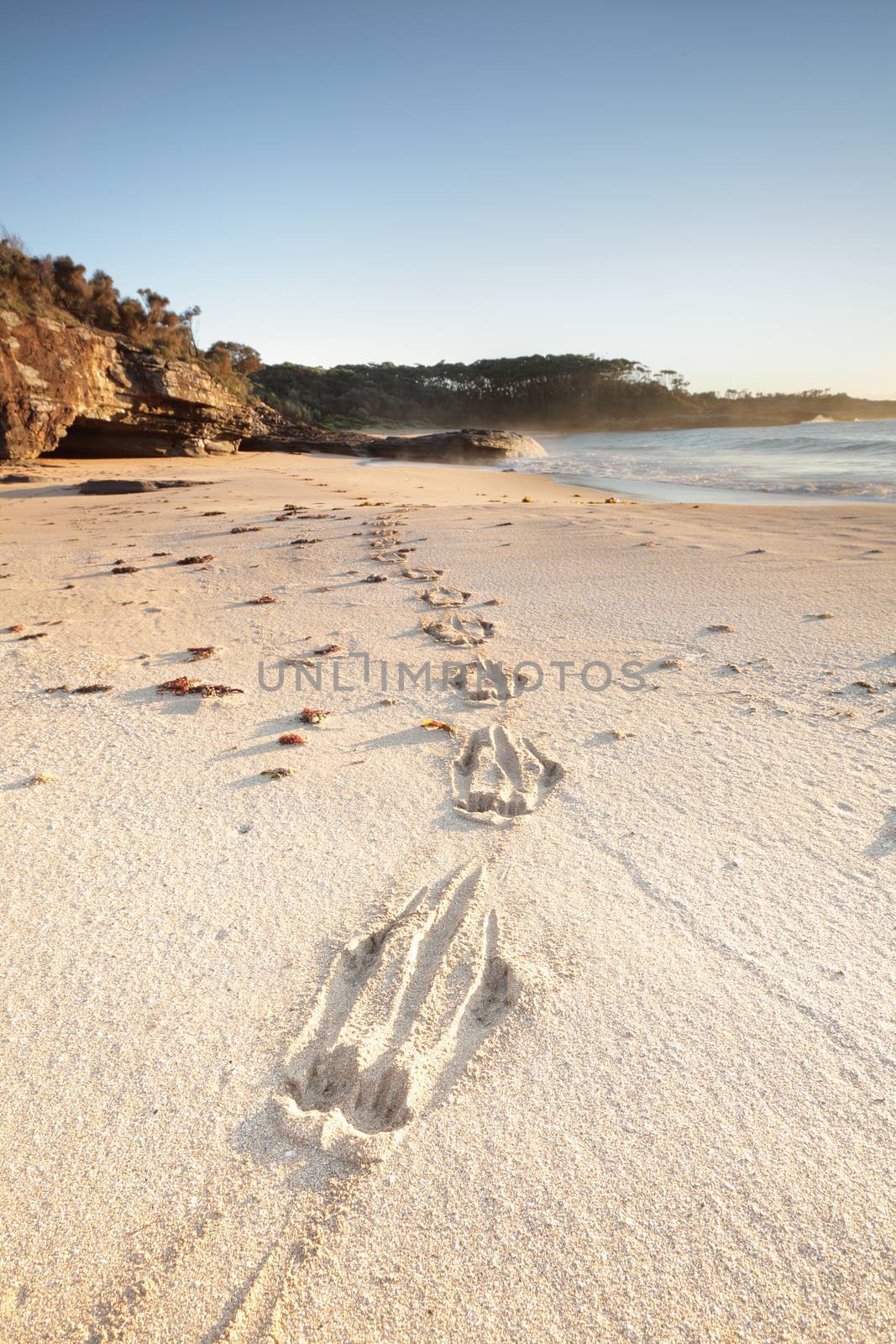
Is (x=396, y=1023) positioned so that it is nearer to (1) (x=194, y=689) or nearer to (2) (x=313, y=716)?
(2) (x=313, y=716)

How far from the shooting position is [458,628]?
14.8 feet

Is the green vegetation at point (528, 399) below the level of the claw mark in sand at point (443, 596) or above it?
above

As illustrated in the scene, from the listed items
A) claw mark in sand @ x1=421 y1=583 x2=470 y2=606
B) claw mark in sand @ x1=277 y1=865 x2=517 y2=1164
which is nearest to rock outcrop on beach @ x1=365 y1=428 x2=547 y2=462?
claw mark in sand @ x1=421 y1=583 x2=470 y2=606

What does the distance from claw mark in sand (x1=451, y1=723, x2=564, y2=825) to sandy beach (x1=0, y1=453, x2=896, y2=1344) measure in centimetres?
2

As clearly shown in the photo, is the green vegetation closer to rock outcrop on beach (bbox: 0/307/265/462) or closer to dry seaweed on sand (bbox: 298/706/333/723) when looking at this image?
rock outcrop on beach (bbox: 0/307/265/462)

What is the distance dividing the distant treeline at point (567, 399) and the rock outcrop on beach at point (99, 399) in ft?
118

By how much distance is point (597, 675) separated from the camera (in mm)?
3723

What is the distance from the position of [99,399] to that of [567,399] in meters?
51.6

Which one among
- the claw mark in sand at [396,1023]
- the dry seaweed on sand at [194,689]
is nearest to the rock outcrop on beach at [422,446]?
the dry seaweed on sand at [194,689]

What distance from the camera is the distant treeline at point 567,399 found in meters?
54.0

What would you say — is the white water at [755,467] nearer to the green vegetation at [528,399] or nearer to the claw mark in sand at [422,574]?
the claw mark in sand at [422,574]

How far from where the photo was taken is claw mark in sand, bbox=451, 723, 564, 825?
2.56 m

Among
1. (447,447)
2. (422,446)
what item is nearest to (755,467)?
(447,447)

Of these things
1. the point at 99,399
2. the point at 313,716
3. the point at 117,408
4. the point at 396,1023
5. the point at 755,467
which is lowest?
the point at 396,1023
